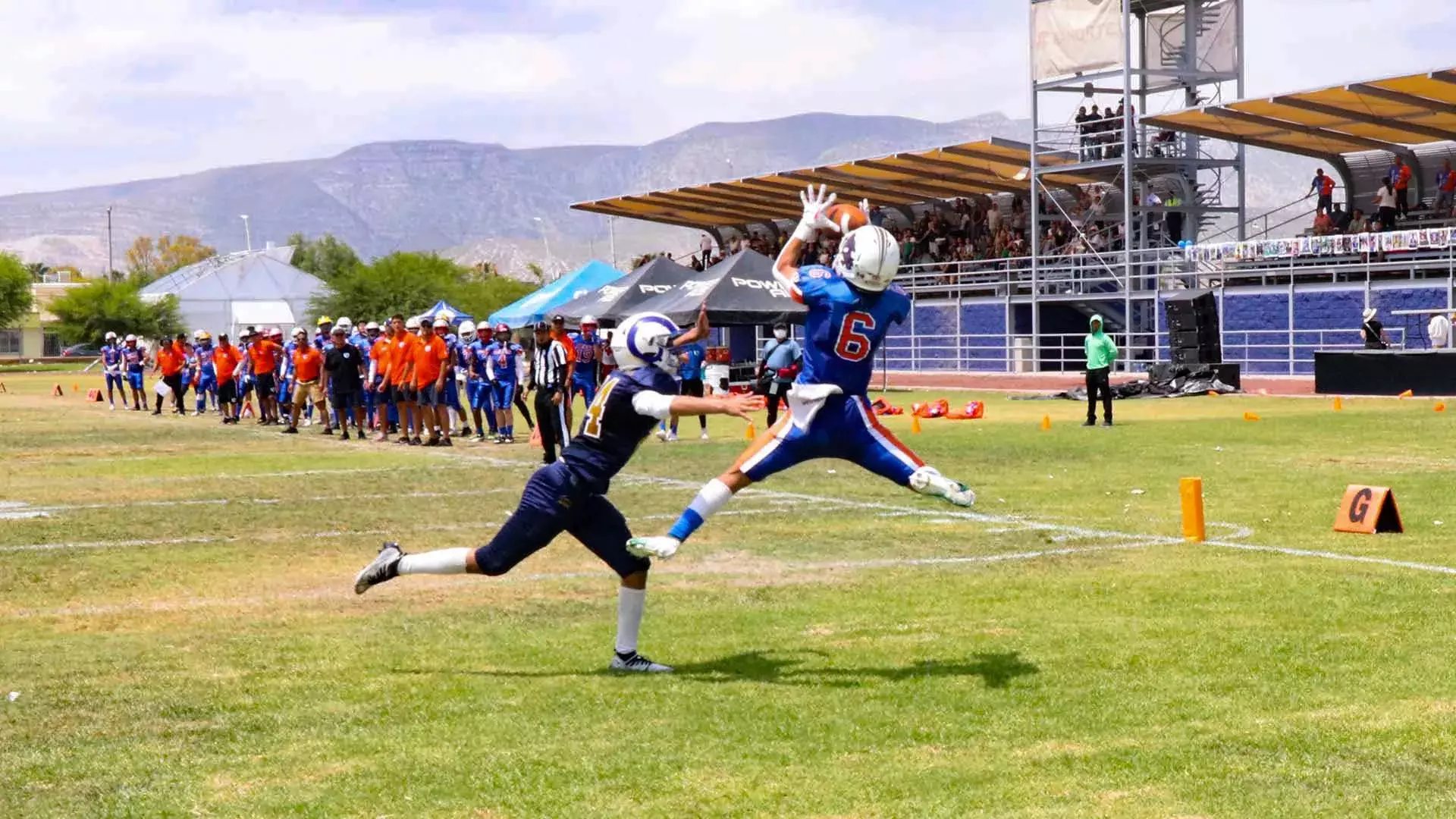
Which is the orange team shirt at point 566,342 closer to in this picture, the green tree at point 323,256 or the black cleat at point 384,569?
the black cleat at point 384,569

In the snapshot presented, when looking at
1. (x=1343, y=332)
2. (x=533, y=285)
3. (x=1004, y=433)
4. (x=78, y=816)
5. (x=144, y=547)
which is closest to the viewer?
(x=78, y=816)

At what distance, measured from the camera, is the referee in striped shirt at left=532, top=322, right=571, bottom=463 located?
20.8 m

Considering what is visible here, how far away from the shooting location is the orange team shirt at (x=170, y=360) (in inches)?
1490

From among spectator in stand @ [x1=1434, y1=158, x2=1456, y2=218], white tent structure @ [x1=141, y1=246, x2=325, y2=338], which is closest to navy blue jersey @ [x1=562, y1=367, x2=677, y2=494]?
spectator in stand @ [x1=1434, y1=158, x2=1456, y2=218]

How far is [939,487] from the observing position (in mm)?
8297

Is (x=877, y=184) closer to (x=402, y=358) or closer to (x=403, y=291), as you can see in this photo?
(x=402, y=358)

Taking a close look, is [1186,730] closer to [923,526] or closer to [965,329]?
[923,526]

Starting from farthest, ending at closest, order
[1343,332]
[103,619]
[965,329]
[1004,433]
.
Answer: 1. [965,329]
2. [1343,332]
3. [1004,433]
4. [103,619]

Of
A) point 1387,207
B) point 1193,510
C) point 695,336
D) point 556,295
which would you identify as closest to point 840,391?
point 695,336

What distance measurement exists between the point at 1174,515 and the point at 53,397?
141 ft

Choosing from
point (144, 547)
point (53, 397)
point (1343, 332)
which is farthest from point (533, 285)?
point (144, 547)

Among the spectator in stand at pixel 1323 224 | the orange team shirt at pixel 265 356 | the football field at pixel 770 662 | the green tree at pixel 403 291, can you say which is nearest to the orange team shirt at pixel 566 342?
the football field at pixel 770 662

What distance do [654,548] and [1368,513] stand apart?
6.57 metres

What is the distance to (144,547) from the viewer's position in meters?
13.2
